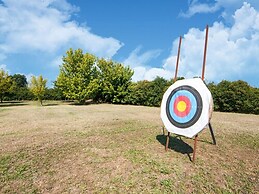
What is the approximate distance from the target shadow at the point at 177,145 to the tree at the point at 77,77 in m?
26.4

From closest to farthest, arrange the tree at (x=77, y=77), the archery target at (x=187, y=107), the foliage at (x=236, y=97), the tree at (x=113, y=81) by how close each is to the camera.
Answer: the archery target at (x=187, y=107), the foliage at (x=236, y=97), the tree at (x=77, y=77), the tree at (x=113, y=81)

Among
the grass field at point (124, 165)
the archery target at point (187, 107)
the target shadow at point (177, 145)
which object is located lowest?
the grass field at point (124, 165)

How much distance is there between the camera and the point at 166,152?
21.6 ft

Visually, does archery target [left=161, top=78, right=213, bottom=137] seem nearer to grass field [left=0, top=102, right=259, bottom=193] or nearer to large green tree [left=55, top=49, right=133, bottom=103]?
grass field [left=0, top=102, right=259, bottom=193]

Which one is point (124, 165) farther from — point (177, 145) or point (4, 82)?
point (4, 82)

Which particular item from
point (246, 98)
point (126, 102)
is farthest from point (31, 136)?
point (126, 102)

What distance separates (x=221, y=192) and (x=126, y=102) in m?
31.2

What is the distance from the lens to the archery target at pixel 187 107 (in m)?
5.81

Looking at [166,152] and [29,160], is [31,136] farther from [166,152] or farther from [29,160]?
[166,152]

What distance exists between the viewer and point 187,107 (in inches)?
249

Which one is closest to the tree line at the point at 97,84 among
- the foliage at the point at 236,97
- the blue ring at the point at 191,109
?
the foliage at the point at 236,97

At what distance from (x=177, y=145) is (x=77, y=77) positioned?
2838cm

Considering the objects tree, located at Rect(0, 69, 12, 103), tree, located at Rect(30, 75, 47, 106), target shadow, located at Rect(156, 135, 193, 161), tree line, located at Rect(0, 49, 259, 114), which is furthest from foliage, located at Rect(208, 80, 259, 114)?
tree, located at Rect(0, 69, 12, 103)

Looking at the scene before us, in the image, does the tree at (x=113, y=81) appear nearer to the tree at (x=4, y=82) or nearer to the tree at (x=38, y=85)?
the tree at (x=38, y=85)
